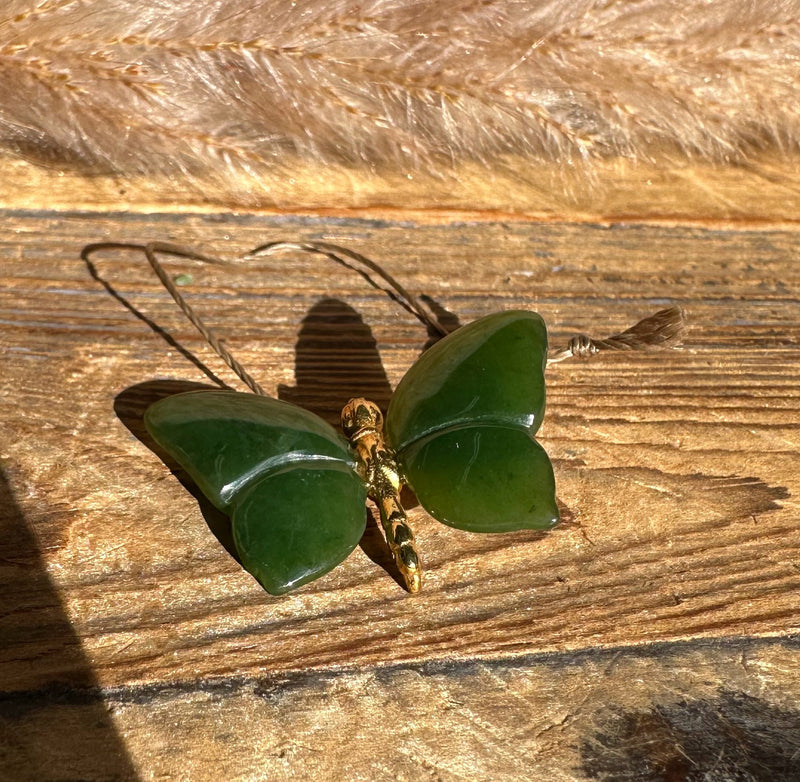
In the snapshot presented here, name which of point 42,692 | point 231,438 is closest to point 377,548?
point 231,438

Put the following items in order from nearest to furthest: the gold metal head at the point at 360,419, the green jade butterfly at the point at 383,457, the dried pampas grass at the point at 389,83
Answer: the green jade butterfly at the point at 383,457
the gold metal head at the point at 360,419
the dried pampas grass at the point at 389,83

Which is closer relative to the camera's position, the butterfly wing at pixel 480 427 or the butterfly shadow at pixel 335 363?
the butterfly wing at pixel 480 427

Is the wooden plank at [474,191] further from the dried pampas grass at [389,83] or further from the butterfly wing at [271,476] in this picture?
the butterfly wing at [271,476]

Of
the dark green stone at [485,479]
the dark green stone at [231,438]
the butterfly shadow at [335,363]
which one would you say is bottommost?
the dark green stone at [485,479]

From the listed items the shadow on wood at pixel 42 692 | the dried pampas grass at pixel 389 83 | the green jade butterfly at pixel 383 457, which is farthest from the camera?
the dried pampas grass at pixel 389 83

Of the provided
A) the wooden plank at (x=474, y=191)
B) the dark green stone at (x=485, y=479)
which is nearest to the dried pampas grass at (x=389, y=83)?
the wooden plank at (x=474, y=191)

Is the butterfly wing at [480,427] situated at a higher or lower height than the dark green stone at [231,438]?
lower
